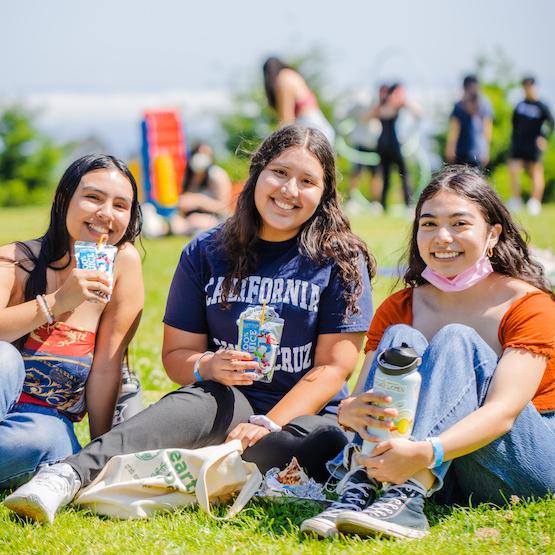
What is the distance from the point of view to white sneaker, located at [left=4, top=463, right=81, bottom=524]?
9.66ft

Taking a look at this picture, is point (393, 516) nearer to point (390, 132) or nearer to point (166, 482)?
point (166, 482)

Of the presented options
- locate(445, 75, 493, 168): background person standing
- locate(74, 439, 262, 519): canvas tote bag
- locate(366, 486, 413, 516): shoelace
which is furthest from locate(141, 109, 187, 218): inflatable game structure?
locate(366, 486, 413, 516): shoelace

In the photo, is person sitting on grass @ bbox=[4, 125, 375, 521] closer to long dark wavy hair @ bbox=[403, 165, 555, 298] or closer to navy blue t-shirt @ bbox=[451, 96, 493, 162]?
long dark wavy hair @ bbox=[403, 165, 555, 298]

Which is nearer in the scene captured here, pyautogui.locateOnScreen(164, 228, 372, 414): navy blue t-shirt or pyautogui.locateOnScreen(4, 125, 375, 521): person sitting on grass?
pyautogui.locateOnScreen(4, 125, 375, 521): person sitting on grass

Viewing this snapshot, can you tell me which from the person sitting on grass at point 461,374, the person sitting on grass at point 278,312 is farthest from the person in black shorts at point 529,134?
the person sitting on grass at point 461,374

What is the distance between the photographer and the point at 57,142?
3231 centimetres

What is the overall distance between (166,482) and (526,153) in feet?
40.5

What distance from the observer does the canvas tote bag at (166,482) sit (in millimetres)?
3104

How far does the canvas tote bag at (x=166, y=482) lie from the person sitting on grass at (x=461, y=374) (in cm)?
43

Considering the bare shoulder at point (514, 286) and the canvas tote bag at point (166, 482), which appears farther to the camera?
the bare shoulder at point (514, 286)

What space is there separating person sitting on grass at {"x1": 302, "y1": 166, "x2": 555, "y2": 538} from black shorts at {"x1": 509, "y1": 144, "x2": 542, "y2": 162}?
1139cm

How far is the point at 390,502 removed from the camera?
2865 millimetres

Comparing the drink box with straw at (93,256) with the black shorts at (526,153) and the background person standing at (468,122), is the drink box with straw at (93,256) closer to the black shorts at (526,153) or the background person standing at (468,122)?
the background person standing at (468,122)

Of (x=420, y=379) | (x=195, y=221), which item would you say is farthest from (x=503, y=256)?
(x=195, y=221)
